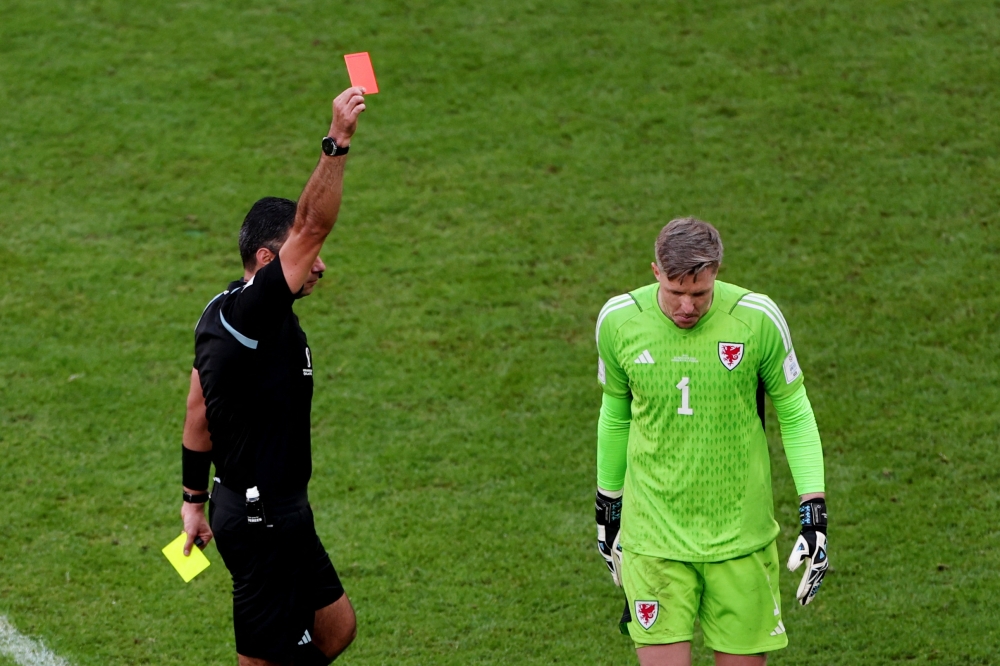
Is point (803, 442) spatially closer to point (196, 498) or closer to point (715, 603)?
point (715, 603)

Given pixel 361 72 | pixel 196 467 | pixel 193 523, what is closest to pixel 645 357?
pixel 361 72

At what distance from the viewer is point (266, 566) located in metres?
4.46

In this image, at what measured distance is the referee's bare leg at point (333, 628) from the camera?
15.6ft

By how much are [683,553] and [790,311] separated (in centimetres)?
478

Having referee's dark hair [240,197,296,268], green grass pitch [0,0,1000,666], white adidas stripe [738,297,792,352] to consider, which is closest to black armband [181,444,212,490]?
referee's dark hair [240,197,296,268]

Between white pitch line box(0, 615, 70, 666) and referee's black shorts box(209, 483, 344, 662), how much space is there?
1.66m

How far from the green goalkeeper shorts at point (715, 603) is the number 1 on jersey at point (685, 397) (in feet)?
1.75

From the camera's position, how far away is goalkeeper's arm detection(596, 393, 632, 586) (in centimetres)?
449

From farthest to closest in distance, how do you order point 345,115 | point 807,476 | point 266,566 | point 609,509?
point 609,509
point 266,566
point 807,476
point 345,115

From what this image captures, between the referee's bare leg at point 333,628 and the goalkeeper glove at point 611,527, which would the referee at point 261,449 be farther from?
the goalkeeper glove at point 611,527

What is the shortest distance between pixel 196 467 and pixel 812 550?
2364mm

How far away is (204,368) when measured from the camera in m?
4.31

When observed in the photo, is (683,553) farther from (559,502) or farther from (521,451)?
(521,451)

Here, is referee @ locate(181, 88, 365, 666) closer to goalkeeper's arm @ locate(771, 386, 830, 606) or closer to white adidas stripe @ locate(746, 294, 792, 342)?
white adidas stripe @ locate(746, 294, 792, 342)
